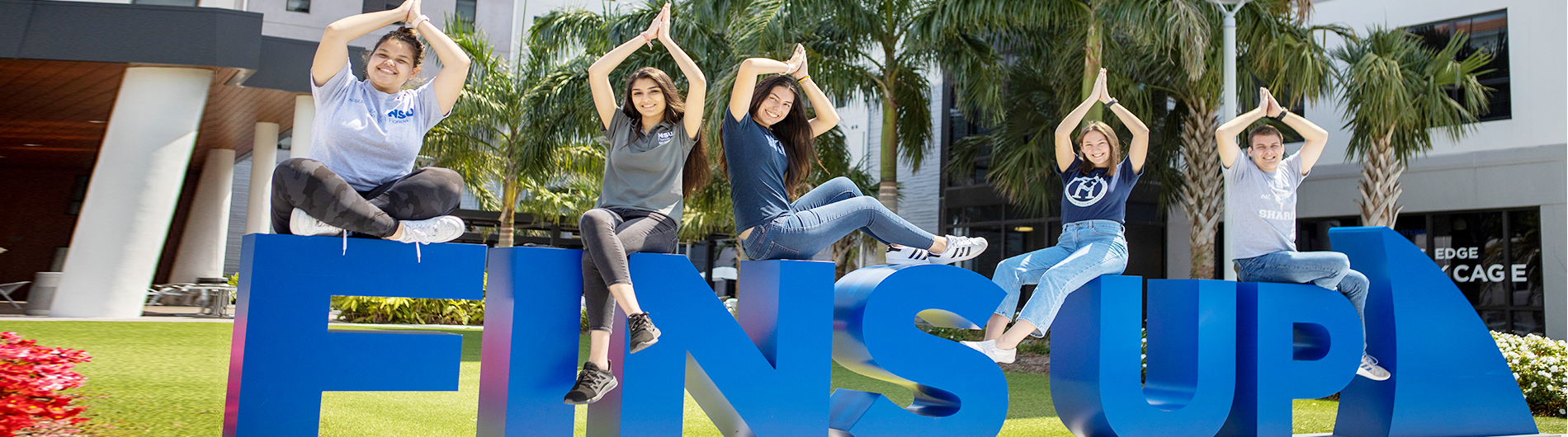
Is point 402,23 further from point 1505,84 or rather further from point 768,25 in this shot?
point 1505,84

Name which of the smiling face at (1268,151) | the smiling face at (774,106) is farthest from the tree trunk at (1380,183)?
the smiling face at (774,106)

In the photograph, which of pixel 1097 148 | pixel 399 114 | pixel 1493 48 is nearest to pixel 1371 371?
pixel 1097 148

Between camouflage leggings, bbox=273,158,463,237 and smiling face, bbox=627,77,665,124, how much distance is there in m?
0.77

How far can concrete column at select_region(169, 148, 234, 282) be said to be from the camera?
14.2 ft

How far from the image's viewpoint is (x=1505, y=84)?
14578 mm

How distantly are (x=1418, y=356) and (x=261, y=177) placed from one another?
1309 centimetres

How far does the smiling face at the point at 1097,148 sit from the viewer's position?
4.96 m

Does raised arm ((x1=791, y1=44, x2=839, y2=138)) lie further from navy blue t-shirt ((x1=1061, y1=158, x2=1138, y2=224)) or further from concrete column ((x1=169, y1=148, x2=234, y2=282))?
concrete column ((x1=169, y1=148, x2=234, y2=282))

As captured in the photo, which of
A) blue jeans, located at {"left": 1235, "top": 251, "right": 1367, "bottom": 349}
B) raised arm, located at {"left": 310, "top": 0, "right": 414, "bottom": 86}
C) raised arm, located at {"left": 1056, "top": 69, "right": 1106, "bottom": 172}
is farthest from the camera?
blue jeans, located at {"left": 1235, "top": 251, "right": 1367, "bottom": 349}

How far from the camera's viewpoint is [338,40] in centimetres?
352

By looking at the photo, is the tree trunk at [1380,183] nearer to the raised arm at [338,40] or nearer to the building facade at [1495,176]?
the building facade at [1495,176]

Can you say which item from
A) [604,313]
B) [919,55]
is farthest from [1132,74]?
[604,313]

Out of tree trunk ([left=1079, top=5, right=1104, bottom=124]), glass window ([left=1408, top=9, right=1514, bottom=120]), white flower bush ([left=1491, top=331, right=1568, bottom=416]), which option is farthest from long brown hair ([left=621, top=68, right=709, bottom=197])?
glass window ([left=1408, top=9, right=1514, bottom=120])

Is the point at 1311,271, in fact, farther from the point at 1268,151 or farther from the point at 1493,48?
the point at 1493,48
